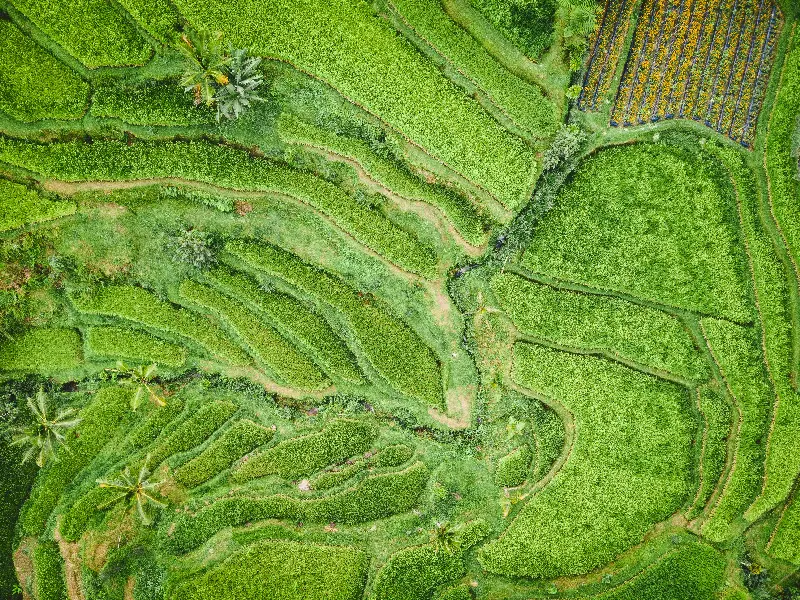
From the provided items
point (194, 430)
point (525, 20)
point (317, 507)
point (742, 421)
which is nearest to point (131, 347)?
point (194, 430)

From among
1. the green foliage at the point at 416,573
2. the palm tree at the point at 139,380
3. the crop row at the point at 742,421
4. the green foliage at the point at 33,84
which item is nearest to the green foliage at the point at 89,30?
the green foliage at the point at 33,84

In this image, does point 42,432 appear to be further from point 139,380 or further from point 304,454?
point 304,454

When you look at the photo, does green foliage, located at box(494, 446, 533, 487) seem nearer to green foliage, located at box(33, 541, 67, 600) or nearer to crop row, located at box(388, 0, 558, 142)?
crop row, located at box(388, 0, 558, 142)

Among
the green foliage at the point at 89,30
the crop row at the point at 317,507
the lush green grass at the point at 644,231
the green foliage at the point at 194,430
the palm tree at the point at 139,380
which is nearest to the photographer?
the palm tree at the point at 139,380

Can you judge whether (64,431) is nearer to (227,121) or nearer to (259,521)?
(259,521)

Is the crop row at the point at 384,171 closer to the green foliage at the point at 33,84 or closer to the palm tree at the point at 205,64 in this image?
the palm tree at the point at 205,64

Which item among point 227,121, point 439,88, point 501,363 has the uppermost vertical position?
point 439,88

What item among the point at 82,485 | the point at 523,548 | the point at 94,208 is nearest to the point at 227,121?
the point at 94,208
